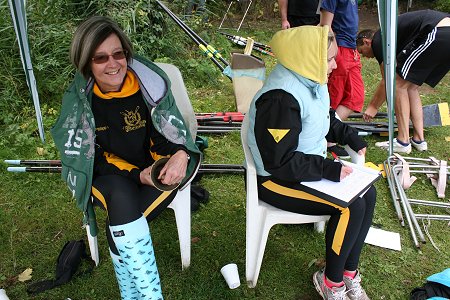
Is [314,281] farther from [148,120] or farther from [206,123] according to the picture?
[206,123]

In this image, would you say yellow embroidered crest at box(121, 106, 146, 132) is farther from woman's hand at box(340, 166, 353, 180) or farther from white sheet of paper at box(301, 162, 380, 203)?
woman's hand at box(340, 166, 353, 180)

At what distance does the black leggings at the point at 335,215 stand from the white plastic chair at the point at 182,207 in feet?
1.44

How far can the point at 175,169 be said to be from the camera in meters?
2.08

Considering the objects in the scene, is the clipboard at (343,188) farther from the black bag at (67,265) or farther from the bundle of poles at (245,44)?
the bundle of poles at (245,44)

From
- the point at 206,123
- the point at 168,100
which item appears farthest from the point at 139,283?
the point at 206,123

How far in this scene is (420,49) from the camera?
341 centimetres

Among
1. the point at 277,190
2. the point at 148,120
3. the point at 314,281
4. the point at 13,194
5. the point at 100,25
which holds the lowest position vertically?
the point at 13,194

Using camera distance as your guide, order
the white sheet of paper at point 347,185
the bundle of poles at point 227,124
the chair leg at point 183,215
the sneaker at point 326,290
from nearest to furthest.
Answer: the white sheet of paper at point 347,185, the sneaker at point 326,290, the chair leg at point 183,215, the bundle of poles at point 227,124

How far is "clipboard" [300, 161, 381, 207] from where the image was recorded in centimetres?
195

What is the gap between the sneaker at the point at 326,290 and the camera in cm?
212

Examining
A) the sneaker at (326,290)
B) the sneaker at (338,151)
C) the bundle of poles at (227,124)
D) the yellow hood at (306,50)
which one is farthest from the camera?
the bundle of poles at (227,124)

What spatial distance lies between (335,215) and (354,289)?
1.59 feet

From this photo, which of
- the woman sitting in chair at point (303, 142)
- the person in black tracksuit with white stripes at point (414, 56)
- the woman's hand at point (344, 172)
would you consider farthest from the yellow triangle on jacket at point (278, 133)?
the person in black tracksuit with white stripes at point (414, 56)

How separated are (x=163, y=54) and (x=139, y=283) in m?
4.05
